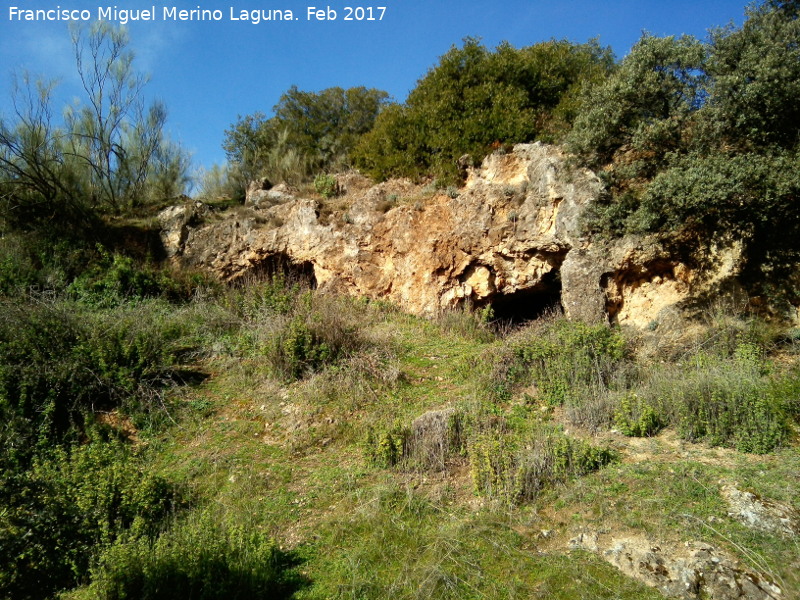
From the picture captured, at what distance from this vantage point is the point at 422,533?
4.96 metres

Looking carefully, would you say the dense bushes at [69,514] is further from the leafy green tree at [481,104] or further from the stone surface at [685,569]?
the leafy green tree at [481,104]

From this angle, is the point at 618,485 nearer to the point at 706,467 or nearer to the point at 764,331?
the point at 706,467

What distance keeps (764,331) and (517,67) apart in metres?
7.57

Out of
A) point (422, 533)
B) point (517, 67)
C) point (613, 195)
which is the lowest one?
point (422, 533)

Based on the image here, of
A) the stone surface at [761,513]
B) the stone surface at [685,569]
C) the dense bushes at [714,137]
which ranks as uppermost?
the dense bushes at [714,137]

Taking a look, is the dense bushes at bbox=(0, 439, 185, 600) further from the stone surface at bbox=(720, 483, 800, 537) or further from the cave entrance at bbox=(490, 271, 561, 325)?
the cave entrance at bbox=(490, 271, 561, 325)

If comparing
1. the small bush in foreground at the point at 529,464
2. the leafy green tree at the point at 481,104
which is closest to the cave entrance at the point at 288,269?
the leafy green tree at the point at 481,104

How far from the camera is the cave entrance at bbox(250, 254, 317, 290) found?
1289 cm

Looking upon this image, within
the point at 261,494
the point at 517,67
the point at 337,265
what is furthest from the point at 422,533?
the point at 517,67

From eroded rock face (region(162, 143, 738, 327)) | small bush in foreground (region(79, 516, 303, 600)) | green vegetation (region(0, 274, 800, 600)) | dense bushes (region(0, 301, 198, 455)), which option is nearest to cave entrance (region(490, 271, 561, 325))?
eroded rock face (region(162, 143, 738, 327))

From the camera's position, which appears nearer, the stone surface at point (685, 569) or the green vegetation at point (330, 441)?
the stone surface at point (685, 569)

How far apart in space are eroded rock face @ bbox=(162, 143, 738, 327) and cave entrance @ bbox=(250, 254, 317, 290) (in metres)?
0.05

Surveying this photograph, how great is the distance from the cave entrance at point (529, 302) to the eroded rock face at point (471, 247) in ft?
0.09

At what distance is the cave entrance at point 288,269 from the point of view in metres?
12.9
